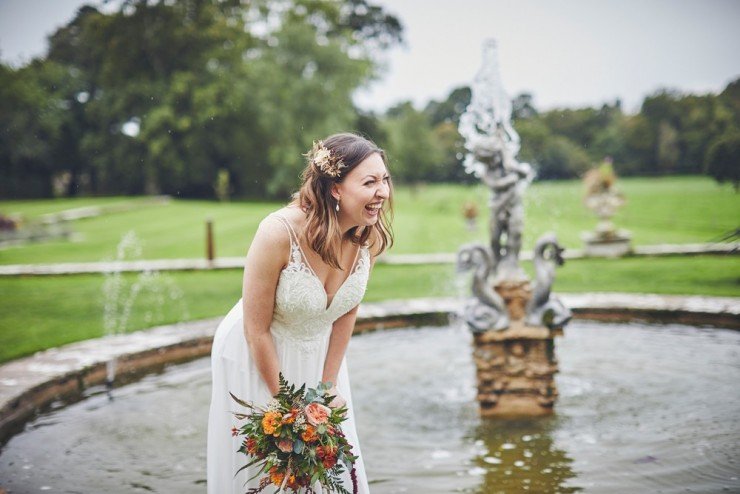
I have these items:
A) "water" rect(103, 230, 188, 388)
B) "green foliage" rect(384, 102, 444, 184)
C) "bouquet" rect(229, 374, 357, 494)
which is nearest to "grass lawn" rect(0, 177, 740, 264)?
"green foliage" rect(384, 102, 444, 184)

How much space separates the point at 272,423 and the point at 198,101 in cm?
3384

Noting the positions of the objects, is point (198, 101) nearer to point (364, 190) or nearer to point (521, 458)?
point (521, 458)

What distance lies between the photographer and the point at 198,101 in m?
34.0

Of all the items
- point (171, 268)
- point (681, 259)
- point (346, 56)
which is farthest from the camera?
point (346, 56)

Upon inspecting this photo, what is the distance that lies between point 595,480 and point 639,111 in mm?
18121

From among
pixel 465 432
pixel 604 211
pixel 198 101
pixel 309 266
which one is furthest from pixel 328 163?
pixel 198 101

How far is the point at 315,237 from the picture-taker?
2.56 meters

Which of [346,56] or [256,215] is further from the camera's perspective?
[346,56]

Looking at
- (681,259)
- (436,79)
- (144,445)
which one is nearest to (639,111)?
(681,259)

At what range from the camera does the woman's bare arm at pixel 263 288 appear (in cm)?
253

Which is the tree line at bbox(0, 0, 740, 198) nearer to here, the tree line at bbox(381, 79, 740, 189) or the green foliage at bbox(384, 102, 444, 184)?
the green foliage at bbox(384, 102, 444, 184)

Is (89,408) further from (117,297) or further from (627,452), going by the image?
(117,297)

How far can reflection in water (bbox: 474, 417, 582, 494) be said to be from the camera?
13.9 ft

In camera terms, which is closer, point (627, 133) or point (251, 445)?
point (251, 445)
